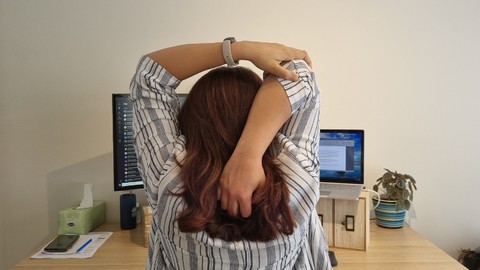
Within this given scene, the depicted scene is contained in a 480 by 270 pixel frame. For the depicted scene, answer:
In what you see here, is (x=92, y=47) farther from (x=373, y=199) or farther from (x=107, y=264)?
Answer: (x=373, y=199)

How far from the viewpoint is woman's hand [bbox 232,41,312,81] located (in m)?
0.74

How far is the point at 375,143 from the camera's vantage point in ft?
5.83

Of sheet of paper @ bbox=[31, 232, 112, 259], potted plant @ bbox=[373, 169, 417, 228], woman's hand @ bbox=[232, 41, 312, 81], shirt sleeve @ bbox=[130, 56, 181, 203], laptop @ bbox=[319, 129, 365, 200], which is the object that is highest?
woman's hand @ bbox=[232, 41, 312, 81]

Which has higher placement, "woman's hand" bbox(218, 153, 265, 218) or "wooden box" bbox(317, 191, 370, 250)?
"woman's hand" bbox(218, 153, 265, 218)

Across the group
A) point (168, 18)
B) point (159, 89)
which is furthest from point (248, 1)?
point (159, 89)

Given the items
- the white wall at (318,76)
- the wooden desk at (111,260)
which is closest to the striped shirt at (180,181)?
Result: the wooden desk at (111,260)

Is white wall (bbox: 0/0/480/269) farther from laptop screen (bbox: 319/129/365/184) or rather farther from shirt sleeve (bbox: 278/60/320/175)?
shirt sleeve (bbox: 278/60/320/175)

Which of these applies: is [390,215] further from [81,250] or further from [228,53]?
[81,250]

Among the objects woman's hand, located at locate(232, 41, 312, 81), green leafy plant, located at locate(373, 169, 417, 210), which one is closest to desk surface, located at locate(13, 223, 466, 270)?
green leafy plant, located at locate(373, 169, 417, 210)

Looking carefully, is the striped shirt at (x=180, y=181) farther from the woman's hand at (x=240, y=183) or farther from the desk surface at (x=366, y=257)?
the desk surface at (x=366, y=257)

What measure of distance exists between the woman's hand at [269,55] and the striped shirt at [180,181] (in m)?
0.02

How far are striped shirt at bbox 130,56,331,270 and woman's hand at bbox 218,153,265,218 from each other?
0.21 ft

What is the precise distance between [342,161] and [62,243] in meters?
1.32

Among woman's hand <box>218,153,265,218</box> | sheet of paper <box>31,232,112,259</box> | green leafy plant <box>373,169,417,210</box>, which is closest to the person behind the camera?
woman's hand <box>218,153,265,218</box>
